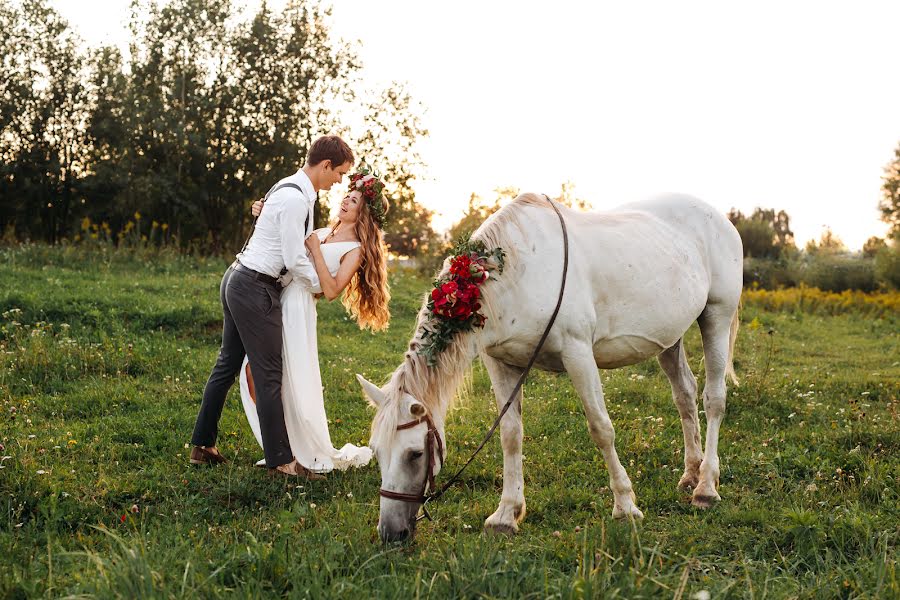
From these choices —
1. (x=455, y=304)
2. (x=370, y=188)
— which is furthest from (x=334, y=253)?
(x=455, y=304)

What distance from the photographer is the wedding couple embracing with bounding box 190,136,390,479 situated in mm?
4898

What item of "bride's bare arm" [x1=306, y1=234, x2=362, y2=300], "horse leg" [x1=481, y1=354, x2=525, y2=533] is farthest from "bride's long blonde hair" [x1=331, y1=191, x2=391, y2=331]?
"horse leg" [x1=481, y1=354, x2=525, y2=533]

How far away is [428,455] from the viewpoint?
3703 millimetres

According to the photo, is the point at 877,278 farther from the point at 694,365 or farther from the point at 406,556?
the point at 406,556

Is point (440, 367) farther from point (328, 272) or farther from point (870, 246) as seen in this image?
point (870, 246)

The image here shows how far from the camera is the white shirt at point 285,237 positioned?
475 cm

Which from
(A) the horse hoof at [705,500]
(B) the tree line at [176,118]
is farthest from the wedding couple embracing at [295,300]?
(B) the tree line at [176,118]

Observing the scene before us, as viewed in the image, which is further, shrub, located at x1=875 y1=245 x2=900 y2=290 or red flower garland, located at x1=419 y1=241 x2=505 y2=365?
shrub, located at x1=875 y1=245 x2=900 y2=290

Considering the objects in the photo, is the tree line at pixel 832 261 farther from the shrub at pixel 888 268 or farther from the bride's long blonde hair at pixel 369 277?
the bride's long blonde hair at pixel 369 277

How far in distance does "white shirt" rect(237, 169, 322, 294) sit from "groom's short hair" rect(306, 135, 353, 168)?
0.13m

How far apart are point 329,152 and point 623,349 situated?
7.45ft

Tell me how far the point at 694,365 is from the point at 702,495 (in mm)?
5072

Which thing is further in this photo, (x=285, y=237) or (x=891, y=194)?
(x=891, y=194)

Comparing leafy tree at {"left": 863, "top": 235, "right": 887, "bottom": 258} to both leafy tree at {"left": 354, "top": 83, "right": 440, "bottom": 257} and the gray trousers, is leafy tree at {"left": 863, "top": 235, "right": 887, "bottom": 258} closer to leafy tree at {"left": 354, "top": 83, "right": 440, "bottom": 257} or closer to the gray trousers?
leafy tree at {"left": 354, "top": 83, "right": 440, "bottom": 257}
